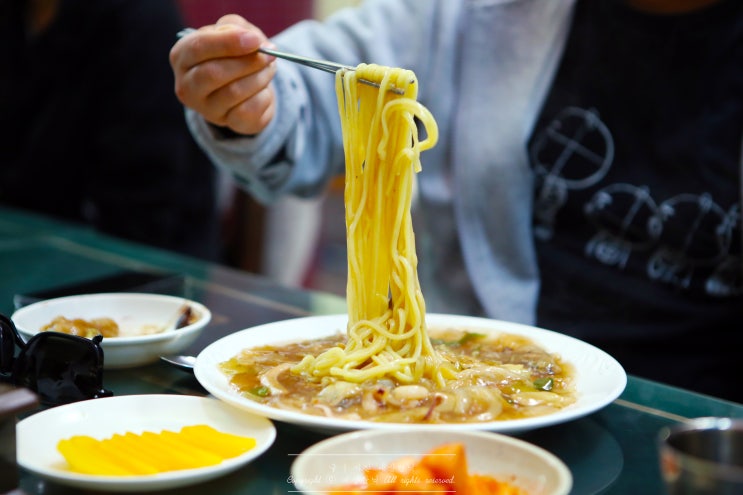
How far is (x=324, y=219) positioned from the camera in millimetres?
5008

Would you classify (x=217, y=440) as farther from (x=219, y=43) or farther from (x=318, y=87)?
(x=318, y=87)

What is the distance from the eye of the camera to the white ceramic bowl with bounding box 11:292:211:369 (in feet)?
4.42

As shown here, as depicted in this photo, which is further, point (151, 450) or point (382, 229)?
point (382, 229)

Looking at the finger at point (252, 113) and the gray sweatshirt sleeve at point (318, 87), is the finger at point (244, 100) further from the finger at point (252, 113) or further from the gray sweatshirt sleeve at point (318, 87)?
the gray sweatshirt sleeve at point (318, 87)

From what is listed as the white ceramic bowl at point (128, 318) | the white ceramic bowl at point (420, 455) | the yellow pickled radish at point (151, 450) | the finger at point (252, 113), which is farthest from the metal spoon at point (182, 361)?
the finger at point (252, 113)

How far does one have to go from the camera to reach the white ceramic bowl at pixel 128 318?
53.0 inches

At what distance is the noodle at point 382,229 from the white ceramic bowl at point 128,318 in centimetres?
27

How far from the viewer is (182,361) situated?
132 cm

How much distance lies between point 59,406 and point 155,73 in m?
2.34

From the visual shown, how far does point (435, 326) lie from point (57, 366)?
644 mm

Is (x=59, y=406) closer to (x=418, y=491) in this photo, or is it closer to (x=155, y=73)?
(x=418, y=491)

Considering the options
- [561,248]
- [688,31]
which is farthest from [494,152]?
[688,31]

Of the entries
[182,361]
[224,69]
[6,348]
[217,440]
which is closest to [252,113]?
[224,69]

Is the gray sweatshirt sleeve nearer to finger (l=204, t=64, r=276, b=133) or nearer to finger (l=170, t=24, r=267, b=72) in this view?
finger (l=204, t=64, r=276, b=133)
